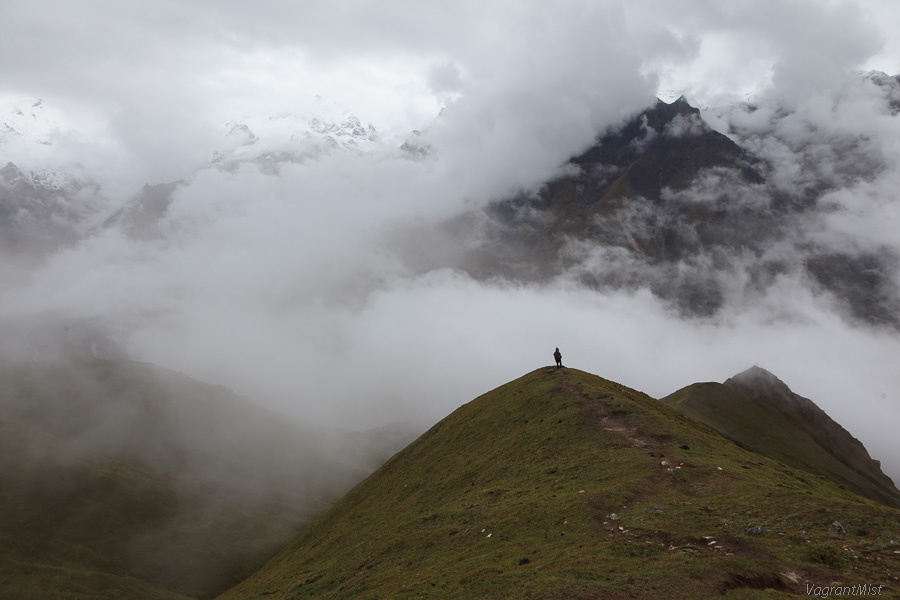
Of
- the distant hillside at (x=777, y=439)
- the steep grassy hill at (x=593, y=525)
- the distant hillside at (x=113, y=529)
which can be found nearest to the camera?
the steep grassy hill at (x=593, y=525)

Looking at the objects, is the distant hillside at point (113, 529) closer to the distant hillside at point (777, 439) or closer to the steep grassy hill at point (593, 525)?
the steep grassy hill at point (593, 525)

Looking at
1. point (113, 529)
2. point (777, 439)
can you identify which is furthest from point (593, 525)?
point (777, 439)

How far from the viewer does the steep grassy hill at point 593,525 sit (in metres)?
26.2

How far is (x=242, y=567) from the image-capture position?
141875 millimetres

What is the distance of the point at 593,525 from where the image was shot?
34.1m

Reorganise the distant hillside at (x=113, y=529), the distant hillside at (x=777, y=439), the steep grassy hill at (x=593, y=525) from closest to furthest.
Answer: the steep grassy hill at (x=593, y=525), the distant hillside at (x=113, y=529), the distant hillside at (x=777, y=439)

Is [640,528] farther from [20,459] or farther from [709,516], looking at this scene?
[20,459]

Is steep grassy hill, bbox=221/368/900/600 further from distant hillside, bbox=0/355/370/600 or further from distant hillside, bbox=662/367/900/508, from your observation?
distant hillside, bbox=662/367/900/508

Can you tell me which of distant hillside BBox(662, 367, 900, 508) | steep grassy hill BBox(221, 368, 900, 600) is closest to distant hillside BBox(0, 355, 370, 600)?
steep grassy hill BBox(221, 368, 900, 600)

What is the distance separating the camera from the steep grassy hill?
86.0ft

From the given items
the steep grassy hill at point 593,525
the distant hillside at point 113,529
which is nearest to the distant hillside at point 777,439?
the steep grassy hill at point 593,525

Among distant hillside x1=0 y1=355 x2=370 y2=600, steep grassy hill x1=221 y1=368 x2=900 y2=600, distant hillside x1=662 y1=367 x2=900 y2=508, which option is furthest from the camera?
distant hillside x1=662 y1=367 x2=900 y2=508

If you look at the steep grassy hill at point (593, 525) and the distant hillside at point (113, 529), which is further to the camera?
the distant hillside at point (113, 529)

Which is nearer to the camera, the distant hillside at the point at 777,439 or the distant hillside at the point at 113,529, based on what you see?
the distant hillside at the point at 113,529
